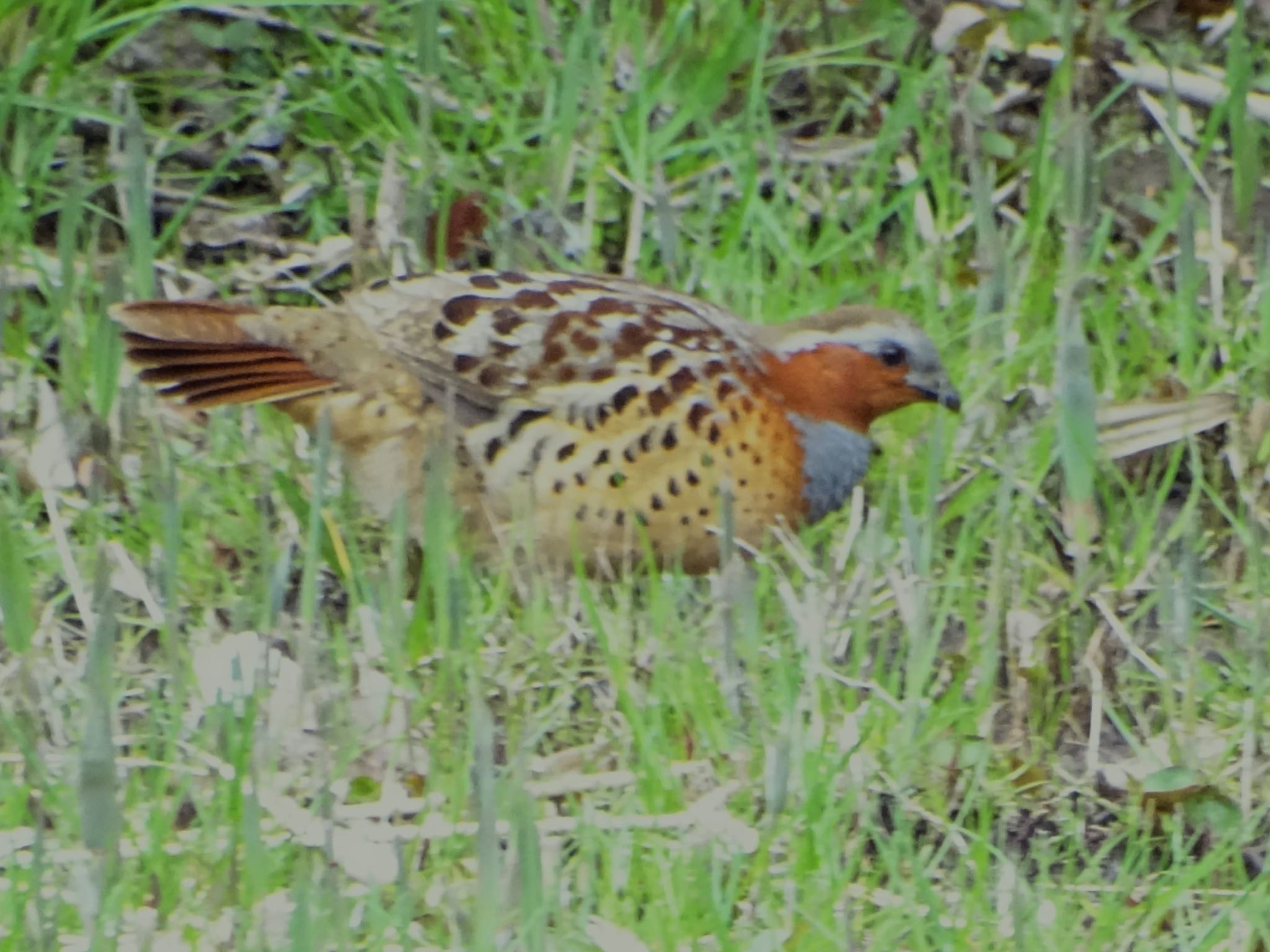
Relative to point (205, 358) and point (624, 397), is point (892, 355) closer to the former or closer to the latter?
point (624, 397)

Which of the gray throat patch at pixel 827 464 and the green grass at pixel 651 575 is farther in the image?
the gray throat patch at pixel 827 464

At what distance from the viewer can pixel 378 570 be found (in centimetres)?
452

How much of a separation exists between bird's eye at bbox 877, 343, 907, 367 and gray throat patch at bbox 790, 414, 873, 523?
160mm

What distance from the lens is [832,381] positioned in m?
4.81

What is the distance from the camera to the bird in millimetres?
4559

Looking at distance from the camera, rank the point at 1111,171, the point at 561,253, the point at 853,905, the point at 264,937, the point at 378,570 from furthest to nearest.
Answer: the point at 1111,171 < the point at 561,253 < the point at 378,570 < the point at 853,905 < the point at 264,937

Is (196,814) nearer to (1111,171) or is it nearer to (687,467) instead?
(687,467)

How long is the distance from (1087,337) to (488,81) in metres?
1.67

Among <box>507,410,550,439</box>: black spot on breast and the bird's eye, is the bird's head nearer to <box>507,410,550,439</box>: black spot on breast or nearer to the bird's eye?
the bird's eye

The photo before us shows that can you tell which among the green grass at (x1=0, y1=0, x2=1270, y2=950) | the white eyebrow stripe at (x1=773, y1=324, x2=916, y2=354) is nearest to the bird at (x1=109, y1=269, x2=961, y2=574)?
the white eyebrow stripe at (x1=773, y1=324, x2=916, y2=354)

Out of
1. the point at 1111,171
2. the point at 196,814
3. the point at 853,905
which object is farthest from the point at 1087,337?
the point at 196,814

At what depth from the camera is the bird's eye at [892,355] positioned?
4828 millimetres

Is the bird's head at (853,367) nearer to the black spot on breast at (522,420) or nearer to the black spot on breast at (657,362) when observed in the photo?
the black spot on breast at (657,362)

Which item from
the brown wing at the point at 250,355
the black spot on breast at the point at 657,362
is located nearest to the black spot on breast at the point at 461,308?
the brown wing at the point at 250,355
